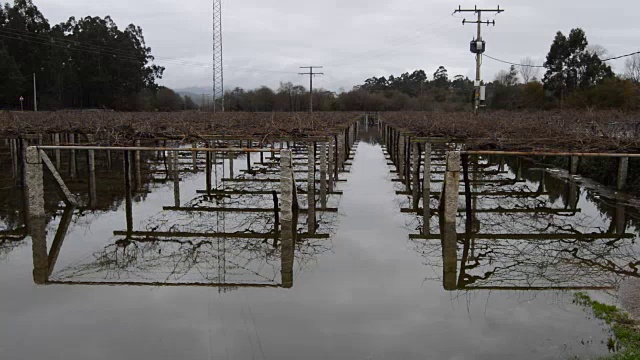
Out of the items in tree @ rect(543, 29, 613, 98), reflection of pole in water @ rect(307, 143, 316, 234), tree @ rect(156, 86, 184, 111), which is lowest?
reflection of pole in water @ rect(307, 143, 316, 234)

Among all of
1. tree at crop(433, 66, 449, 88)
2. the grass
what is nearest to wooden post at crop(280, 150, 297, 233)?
the grass

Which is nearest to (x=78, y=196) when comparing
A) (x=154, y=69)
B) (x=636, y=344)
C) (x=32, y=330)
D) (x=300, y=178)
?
(x=300, y=178)

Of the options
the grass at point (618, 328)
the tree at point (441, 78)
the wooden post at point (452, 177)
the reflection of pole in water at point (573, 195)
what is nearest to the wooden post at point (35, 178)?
the wooden post at point (452, 177)

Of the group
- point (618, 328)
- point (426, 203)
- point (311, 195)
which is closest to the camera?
point (618, 328)

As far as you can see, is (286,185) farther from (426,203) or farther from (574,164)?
(574,164)

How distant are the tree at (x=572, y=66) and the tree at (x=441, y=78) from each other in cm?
4956

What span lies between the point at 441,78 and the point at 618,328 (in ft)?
351

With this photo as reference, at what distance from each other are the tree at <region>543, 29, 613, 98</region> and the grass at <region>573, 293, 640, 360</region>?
47.6 m

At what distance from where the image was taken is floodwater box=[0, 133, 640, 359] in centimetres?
616

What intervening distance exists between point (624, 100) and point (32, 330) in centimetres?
4265

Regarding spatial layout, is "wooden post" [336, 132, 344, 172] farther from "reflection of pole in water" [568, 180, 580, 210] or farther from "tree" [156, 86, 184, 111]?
"tree" [156, 86, 184, 111]

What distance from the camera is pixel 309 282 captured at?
8.20 meters

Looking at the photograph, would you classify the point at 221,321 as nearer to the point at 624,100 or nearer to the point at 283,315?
the point at 283,315

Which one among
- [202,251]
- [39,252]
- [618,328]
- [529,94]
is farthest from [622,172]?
[529,94]
